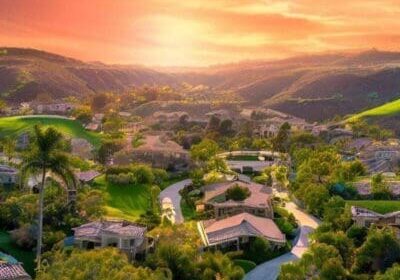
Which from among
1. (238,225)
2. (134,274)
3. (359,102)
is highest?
(134,274)

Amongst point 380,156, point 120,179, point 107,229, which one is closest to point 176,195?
point 120,179

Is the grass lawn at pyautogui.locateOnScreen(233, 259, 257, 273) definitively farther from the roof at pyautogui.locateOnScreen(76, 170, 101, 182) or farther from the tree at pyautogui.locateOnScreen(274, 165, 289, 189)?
the tree at pyautogui.locateOnScreen(274, 165, 289, 189)

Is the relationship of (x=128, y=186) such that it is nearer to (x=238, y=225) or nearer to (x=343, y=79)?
(x=238, y=225)

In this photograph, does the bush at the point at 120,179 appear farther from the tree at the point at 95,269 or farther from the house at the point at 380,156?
the tree at the point at 95,269

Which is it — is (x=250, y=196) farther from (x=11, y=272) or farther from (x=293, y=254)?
(x=11, y=272)

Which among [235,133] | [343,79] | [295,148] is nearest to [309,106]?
[343,79]
